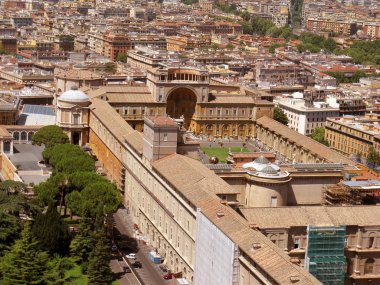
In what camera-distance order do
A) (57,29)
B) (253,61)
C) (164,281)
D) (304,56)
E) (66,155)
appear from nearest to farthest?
(164,281) < (66,155) < (253,61) < (304,56) < (57,29)

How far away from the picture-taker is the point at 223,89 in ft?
347

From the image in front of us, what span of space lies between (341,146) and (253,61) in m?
60.4

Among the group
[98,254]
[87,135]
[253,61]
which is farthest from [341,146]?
[253,61]

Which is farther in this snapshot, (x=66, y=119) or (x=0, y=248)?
(x=66, y=119)

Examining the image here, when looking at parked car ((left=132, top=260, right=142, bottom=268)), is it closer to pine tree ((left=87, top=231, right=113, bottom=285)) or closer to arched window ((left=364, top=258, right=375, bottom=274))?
pine tree ((left=87, top=231, right=113, bottom=285))

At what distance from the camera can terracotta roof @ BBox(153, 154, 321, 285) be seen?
127ft

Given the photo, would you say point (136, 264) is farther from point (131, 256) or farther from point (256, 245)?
point (256, 245)

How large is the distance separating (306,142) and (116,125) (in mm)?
18861

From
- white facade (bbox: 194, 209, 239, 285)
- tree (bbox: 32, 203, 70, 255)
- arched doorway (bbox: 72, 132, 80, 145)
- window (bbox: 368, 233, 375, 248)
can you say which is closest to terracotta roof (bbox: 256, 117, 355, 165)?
window (bbox: 368, 233, 375, 248)

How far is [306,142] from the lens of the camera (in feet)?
267

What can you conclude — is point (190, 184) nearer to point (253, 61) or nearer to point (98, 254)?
point (98, 254)

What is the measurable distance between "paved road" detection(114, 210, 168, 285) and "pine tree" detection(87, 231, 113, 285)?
370 centimetres

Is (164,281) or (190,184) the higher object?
(190,184)

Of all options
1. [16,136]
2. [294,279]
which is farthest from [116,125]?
[294,279]
